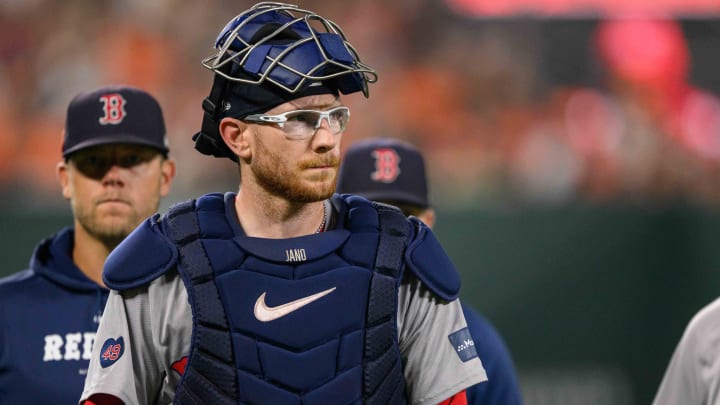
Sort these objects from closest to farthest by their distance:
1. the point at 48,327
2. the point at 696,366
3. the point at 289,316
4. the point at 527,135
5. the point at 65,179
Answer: the point at 289,316 < the point at 696,366 < the point at 48,327 < the point at 65,179 < the point at 527,135

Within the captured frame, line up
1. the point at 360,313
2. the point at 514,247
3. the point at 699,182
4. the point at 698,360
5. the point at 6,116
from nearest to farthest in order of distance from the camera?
the point at 360,313, the point at 698,360, the point at 514,247, the point at 6,116, the point at 699,182

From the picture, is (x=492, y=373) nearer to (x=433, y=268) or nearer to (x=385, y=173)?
(x=385, y=173)

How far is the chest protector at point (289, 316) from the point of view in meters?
2.51

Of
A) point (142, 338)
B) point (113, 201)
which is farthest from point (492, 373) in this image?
point (142, 338)

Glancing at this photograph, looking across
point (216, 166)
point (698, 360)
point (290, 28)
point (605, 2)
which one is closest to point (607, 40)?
point (605, 2)

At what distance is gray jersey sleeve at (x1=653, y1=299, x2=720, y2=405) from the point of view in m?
3.33

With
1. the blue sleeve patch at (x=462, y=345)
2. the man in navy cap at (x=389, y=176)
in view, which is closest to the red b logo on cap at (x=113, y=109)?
the man in navy cap at (x=389, y=176)

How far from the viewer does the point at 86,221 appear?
3.67m

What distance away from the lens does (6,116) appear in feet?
27.4

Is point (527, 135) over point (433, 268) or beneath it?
beneath

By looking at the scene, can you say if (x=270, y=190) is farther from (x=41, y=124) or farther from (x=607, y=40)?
(x=607, y=40)

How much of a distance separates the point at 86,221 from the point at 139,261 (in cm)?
118

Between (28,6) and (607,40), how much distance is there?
5443 mm

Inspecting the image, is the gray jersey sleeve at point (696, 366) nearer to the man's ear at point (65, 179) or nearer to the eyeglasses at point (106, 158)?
the eyeglasses at point (106, 158)
